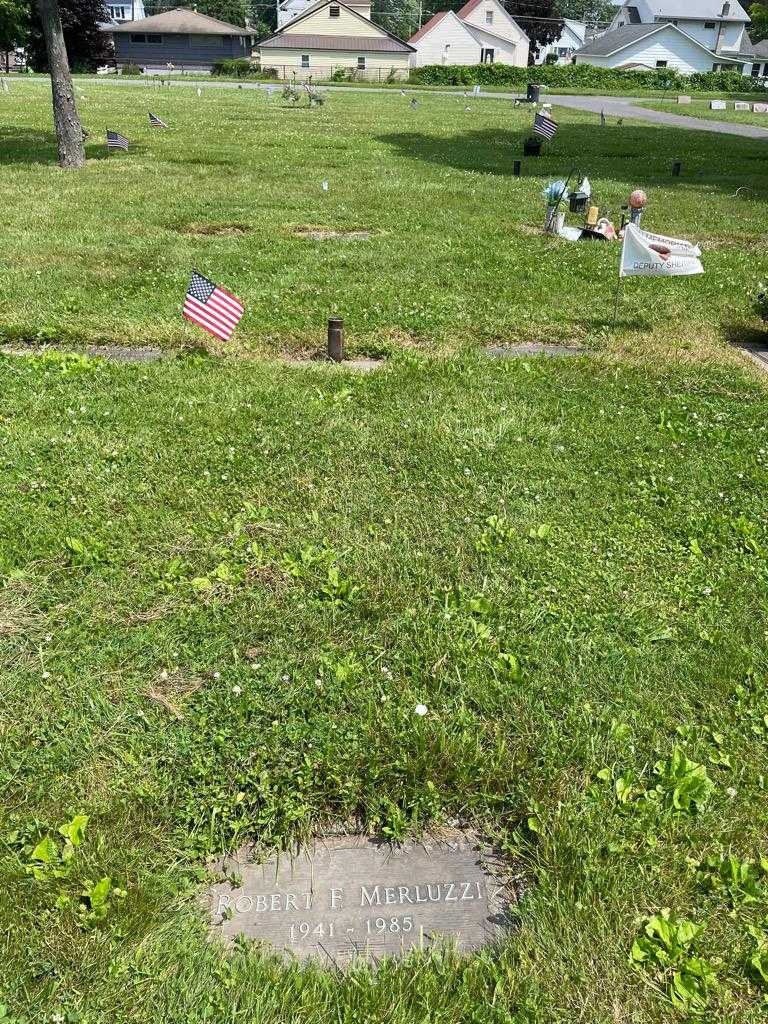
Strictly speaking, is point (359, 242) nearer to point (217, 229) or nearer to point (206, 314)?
point (217, 229)

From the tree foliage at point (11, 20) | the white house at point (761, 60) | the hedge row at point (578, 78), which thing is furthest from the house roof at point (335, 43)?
the tree foliage at point (11, 20)

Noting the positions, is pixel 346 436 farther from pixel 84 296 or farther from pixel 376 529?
pixel 84 296

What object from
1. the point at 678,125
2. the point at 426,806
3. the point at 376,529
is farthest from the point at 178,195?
the point at 678,125

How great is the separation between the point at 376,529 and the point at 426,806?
6.29ft

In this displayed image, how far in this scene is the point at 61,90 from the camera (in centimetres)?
1539

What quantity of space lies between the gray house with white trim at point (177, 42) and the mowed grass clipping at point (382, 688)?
77.7 m

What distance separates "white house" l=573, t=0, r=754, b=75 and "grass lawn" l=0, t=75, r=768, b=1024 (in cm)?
7171

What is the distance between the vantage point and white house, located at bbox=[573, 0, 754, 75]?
219 feet

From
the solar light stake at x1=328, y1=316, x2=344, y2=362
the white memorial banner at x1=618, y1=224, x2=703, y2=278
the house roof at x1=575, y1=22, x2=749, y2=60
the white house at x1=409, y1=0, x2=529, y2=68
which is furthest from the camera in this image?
the white house at x1=409, y1=0, x2=529, y2=68

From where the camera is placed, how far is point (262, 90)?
139ft

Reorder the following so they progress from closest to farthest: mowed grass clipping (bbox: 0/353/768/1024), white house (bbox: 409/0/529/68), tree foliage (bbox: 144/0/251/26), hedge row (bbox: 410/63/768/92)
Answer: mowed grass clipping (bbox: 0/353/768/1024) < hedge row (bbox: 410/63/768/92) < white house (bbox: 409/0/529/68) < tree foliage (bbox: 144/0/251/26)

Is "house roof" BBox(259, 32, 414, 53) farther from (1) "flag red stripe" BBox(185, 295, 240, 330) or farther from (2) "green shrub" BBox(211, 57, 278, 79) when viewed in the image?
(1) "flag red stripe" BBox(185, 295, 240, 330)

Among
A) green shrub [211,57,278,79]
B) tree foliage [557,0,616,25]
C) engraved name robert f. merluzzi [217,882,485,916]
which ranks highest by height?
tree foliage [557,0,616,25]

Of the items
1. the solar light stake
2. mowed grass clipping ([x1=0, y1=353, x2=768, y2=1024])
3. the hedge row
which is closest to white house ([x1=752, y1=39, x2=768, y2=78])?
the hedge row
